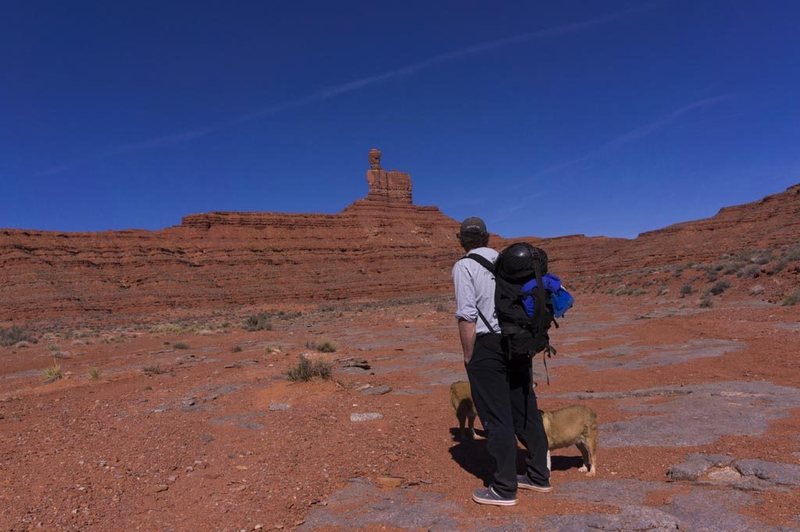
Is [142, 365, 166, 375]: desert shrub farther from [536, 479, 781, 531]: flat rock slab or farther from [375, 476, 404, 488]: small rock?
[536, 479, 781, 531]: flat rock slab

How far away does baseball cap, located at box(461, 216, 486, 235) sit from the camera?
167 inches


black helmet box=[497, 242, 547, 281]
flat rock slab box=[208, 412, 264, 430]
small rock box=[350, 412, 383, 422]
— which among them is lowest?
small rock box=[350, 412, 383, 422]

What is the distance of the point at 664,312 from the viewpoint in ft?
60.5

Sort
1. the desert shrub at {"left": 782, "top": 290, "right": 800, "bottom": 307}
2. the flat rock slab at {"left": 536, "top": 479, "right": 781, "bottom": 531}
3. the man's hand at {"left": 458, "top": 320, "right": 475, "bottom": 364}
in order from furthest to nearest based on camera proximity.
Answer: the desert shrub at {"left": 782, "top": 290, "right": 800, "bottom": 307}
the man's hand at {"left": 458, "top": 320, "right": 475, "bottom": 364}
the flat rock slab at {"left": 536, "top": 479, "right": 781, "bottom": 531}

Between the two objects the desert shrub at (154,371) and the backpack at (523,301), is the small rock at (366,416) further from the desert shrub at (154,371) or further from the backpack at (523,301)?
the desert shrub at (154,371)

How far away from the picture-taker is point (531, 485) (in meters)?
4.08

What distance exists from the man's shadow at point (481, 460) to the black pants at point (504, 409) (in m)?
0.47

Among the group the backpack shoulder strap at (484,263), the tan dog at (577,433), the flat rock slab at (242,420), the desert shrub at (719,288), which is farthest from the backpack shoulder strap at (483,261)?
the desert shrub at (719,288)

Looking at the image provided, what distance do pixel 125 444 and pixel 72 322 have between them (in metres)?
45.2

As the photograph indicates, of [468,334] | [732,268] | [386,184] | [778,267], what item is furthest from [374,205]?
[468,334]

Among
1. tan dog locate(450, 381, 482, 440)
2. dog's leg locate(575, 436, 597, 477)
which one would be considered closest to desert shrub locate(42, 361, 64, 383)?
tan dog locate(450, 381, 482, 440)

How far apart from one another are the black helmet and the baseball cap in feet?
1.23

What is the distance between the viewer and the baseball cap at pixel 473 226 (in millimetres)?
4254

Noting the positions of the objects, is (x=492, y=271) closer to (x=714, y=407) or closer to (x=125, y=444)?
(x=714, y=407)
